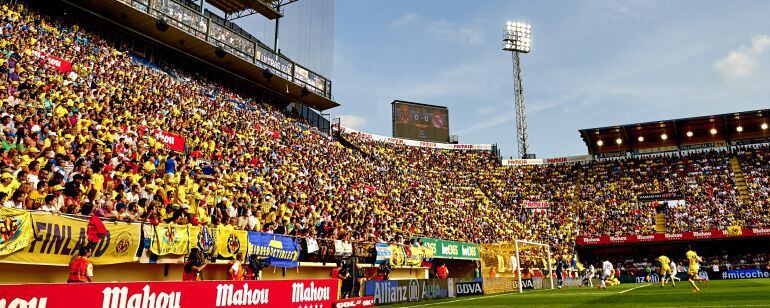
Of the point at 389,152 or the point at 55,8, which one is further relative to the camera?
the point at 389,152

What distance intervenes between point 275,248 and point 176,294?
9124mm

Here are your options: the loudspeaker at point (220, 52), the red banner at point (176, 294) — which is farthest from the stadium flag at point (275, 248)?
the loudspeaker at point (220, 52)

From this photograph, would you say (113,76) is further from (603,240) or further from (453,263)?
(603,240)

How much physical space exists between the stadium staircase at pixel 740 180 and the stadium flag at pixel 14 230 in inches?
2035

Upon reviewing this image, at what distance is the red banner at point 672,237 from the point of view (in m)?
40.8

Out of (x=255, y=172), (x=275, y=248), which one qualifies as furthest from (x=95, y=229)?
(x=255, y=172)

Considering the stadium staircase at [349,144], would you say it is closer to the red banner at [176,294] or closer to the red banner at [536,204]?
the red banner at [536,204]

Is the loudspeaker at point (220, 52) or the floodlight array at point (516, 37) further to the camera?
the floodlight array at point (516, 37)

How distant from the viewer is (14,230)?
33.9 feet

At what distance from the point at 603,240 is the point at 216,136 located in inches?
1333

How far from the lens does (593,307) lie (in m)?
13.7

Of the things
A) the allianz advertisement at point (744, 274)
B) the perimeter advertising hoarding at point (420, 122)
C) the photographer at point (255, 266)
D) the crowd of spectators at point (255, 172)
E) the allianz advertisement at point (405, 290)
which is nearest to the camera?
the crowd of spectators at point (255, 172)

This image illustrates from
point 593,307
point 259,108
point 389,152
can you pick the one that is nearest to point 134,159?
point 593,307

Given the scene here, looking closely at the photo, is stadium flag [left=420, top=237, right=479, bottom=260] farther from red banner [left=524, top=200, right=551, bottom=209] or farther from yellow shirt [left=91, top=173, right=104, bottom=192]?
A: red banner [left=524, top=200, right=551, bottom=209]
